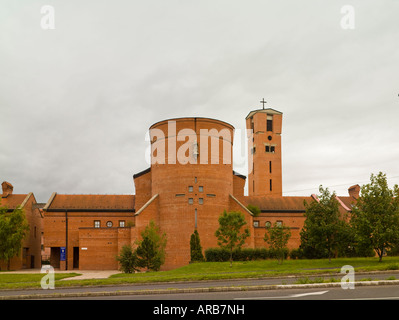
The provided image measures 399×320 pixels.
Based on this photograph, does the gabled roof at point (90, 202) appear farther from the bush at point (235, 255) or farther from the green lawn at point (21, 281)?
the green lawn at point (21, 281)

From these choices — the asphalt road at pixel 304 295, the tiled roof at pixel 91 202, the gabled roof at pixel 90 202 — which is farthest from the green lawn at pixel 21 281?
the tiled roof at pixel 91 202

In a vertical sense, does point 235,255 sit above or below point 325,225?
below

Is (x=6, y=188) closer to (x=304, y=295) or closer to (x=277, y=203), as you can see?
(x=277, y=203)

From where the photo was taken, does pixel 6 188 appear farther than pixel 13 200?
Yes

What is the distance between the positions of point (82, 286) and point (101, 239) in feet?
85.5

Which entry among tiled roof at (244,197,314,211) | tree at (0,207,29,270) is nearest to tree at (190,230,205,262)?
tiled roof at (244,197,314,211)

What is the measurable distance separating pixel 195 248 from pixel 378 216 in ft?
58.2

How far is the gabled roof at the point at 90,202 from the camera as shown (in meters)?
49.0

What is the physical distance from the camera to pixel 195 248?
4006cm

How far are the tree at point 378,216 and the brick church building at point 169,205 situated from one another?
55.4 feet

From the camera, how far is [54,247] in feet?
162

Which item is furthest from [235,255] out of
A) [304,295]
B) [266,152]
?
[266,152]
